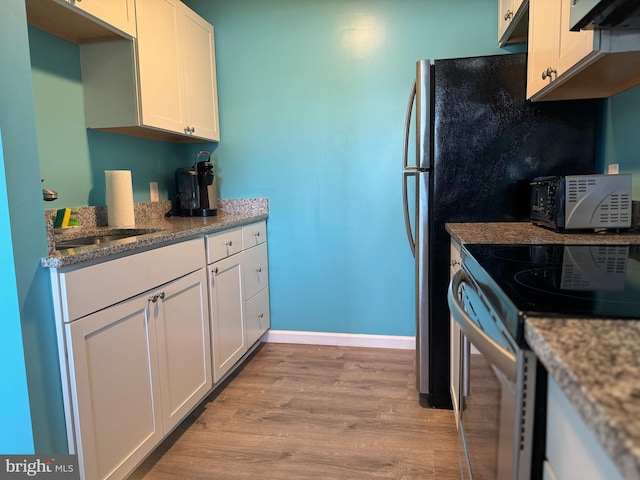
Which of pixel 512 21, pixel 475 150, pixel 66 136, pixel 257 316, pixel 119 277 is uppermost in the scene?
pixel 512 21

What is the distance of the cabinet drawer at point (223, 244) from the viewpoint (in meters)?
2.13

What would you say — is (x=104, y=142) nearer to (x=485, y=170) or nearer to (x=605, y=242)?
(x=485, y=170)

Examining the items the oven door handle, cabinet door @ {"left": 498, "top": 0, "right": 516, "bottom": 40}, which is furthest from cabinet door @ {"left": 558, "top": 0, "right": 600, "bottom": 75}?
the oven door handle

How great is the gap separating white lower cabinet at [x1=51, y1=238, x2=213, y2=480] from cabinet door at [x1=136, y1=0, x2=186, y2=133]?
808mm

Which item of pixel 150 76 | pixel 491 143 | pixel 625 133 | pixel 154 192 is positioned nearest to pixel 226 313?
pixel 154 192

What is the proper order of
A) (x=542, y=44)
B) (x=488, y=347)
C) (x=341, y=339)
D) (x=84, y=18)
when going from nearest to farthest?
(x=488, y=347) → (x=542, y=44) → (x=84, y=18) → (x=341, y=339)

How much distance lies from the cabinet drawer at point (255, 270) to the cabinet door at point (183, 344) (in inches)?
21.7

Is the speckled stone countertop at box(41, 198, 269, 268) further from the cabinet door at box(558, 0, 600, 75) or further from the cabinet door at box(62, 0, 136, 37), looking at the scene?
the cabinet door at box(558, 0, 600, 75)

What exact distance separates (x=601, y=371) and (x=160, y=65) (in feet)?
7.92

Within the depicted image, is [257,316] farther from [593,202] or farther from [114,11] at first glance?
[593,202]

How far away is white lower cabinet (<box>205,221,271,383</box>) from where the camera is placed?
220 centimetres

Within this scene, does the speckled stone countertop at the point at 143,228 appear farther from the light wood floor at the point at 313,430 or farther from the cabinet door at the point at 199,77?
the light wood floor at the point at 313,430

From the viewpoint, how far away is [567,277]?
0.90 m

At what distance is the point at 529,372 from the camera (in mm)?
617
